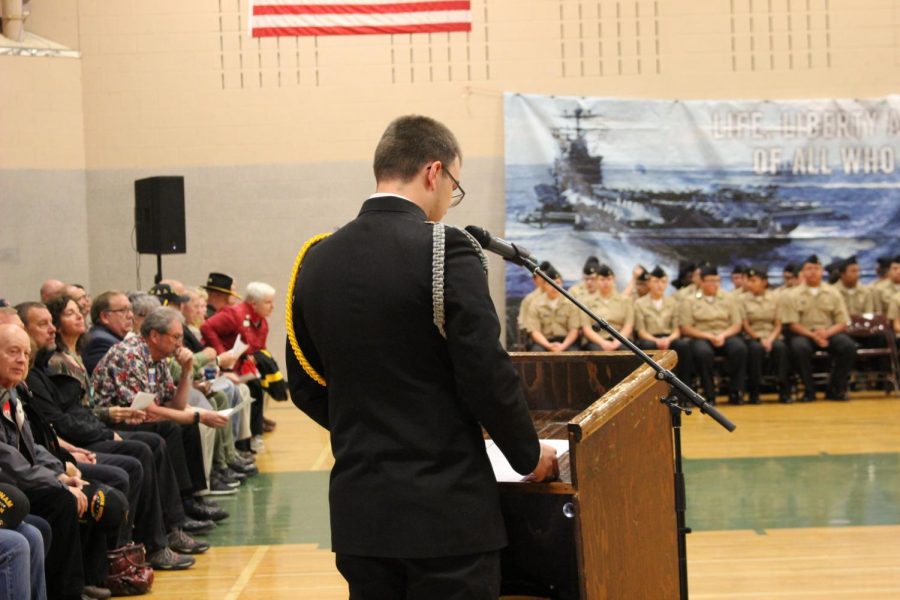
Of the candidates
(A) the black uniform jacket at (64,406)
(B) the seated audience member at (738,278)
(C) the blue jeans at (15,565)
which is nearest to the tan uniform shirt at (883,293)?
(B) the seated audience member at (738,278)

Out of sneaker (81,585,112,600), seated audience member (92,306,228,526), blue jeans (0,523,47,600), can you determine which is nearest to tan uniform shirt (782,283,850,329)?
seated audience member (92,306,228,526)

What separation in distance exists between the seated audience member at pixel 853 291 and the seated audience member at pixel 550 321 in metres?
2.42

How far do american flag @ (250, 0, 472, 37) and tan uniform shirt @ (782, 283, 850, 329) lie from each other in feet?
12.7

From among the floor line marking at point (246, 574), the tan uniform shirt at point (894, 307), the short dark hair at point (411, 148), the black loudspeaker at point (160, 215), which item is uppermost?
the black loudspeaker at point (160, 215)

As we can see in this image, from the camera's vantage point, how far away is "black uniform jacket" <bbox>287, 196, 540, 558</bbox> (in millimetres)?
2014

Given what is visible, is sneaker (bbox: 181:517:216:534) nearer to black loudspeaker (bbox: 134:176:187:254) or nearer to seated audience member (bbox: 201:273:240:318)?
seated audience member (bbox: 201:273:240:318)

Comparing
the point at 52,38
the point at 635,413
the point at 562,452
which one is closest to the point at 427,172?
the point at 562,452

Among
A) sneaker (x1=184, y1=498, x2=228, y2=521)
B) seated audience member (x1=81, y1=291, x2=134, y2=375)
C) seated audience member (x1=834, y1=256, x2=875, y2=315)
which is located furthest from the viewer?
seated audience member (x1=834, y1=256, x2=875, y2=315)

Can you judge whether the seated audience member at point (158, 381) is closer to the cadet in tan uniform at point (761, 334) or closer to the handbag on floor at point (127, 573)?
the handbag on floor at point (127, 573)

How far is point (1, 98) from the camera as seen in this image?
10.0 meters

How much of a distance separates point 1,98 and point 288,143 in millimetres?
2519

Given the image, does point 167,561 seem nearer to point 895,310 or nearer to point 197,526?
point 197,526

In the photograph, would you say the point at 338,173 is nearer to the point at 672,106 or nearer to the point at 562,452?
the point at 672,106

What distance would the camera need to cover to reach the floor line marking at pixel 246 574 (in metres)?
4.70
